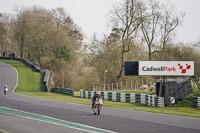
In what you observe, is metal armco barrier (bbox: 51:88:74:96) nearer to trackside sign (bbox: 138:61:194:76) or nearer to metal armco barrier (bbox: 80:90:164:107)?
metal armco barrier (bbox: 80:90:164:107)

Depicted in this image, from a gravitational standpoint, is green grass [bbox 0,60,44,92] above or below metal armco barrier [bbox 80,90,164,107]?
above

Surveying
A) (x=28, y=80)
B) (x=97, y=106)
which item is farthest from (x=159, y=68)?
(x=28, y=80)

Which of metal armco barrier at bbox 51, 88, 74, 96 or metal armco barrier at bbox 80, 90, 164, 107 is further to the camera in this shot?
metal armco barrier at bbox 51, 88, 74, 96

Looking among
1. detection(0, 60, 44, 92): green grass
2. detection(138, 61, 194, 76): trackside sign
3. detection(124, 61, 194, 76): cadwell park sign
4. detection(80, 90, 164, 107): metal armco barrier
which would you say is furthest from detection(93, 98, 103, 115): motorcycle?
detection(0, 60, 44, 92): green grass

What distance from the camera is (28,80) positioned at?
2399 inches

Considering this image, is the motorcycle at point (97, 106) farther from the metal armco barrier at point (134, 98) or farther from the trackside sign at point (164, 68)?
the trackside sign at point (164, 68)

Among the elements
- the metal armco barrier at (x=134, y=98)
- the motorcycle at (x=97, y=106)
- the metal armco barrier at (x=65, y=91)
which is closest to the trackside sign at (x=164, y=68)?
the metal armco barrier at (x=134, y=98)

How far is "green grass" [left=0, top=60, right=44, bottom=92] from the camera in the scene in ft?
181

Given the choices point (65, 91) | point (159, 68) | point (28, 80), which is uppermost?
point (159, 68)

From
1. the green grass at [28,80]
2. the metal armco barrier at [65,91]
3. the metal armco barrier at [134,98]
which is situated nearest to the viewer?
the metal armco barrier at [134,98]

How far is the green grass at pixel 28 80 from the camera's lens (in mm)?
55312

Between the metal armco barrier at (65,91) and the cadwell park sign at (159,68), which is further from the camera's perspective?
the metal armco barrier at (65,91)

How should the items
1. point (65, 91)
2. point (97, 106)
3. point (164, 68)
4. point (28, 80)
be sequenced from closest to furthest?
1. point (97, 106)
2. point (164, 68)
3. point (65, 91)
4. point (28, 80)

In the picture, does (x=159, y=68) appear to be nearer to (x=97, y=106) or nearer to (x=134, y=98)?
(x=134, y=98)
